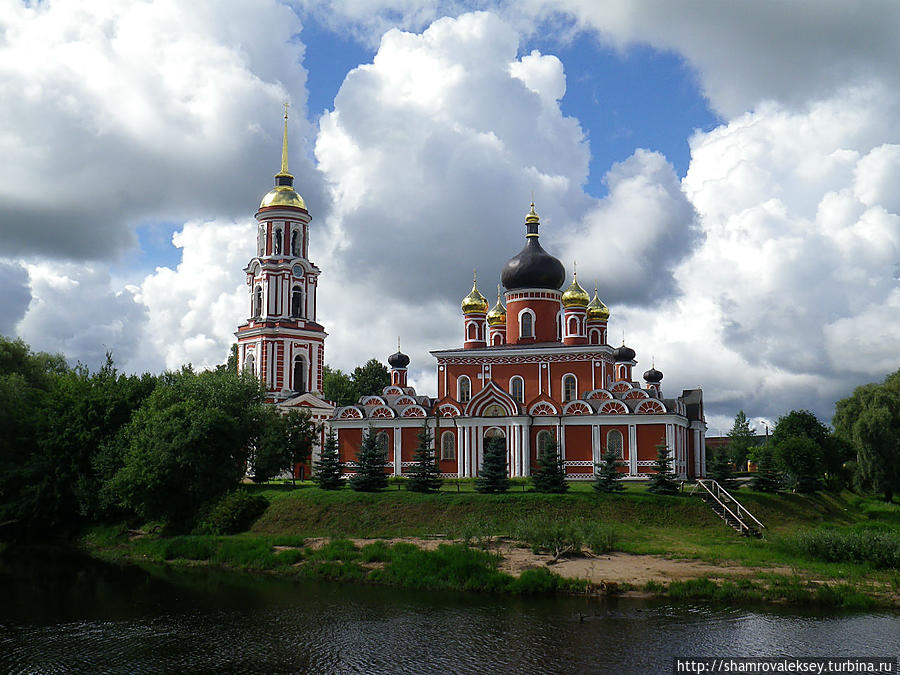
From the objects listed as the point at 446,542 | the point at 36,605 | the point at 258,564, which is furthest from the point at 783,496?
the point at 36,605

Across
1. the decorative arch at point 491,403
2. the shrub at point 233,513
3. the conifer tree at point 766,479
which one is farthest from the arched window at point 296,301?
the conifer tree at point 766,479

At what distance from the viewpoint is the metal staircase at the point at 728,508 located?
30.2 meters

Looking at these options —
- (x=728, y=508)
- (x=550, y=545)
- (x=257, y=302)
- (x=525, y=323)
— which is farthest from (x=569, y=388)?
(x=550, y=545)

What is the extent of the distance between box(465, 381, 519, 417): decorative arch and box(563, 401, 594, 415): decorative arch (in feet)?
8.19

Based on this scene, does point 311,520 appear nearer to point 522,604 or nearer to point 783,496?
point 522,604

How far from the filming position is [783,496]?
3706 cm

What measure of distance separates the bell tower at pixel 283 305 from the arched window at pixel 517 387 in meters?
13.2

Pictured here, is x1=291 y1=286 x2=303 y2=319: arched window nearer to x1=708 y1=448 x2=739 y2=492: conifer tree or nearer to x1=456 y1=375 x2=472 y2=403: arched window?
x1=456 y1=375 x2=472 y2=403: arched window

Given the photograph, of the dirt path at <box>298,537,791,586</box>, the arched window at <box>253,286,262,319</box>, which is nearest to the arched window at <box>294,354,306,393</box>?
the arched window at <box>253,286,262,319</box>

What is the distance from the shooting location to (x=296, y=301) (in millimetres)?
52188

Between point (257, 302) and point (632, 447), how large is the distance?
80.3ft

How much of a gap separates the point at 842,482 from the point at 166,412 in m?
38.2

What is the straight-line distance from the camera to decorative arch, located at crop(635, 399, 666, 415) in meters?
41.0

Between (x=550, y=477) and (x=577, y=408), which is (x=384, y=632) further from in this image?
(x=577, y=408)
